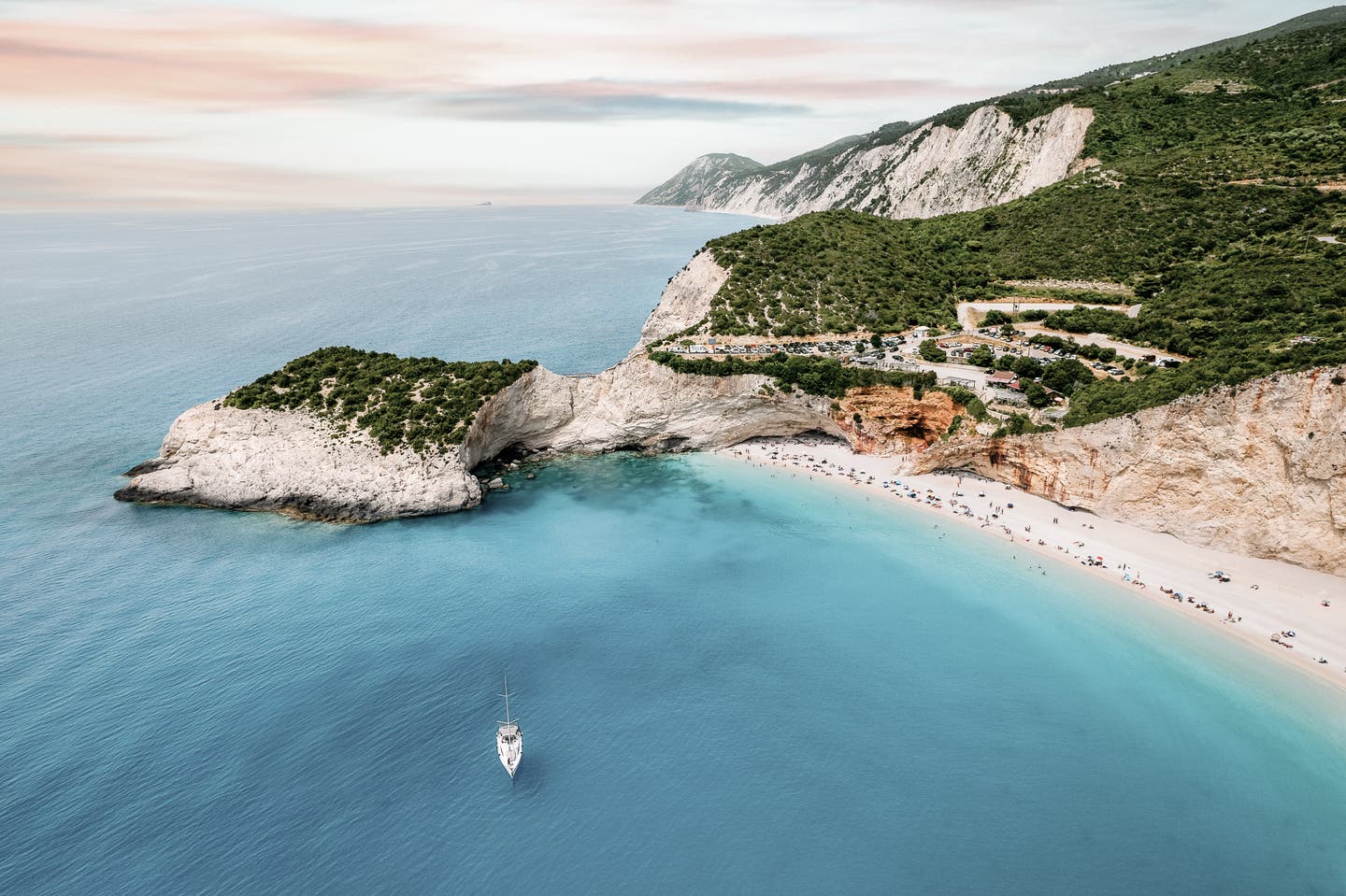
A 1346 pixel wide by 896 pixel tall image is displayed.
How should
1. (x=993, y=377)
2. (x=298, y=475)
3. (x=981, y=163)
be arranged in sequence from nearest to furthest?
(x=298, y=475), (x=993, y=377), (x=981, y=163)

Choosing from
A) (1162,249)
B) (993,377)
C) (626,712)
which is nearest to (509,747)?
(626,712)

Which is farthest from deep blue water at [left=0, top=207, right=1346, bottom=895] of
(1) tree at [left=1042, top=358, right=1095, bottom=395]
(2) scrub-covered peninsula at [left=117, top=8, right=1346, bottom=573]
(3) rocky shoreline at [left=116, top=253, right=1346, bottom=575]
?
(1) tree at [left=1042, top=358, right=1095, bottom=395]

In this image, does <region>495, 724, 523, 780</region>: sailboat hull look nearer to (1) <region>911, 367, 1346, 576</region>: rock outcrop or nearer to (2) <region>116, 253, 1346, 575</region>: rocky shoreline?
(2) <region>116, 253, 1346, 575</region>: rocky shoreline

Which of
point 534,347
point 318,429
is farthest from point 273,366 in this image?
point 318,429

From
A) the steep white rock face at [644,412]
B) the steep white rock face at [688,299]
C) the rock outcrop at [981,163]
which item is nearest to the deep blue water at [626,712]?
the steep white rock face at [644,412]

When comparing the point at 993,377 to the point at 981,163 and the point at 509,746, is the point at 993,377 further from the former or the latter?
the point at 981,163

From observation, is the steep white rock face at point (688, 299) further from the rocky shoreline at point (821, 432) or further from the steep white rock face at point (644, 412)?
the steep white rock face at point (644, 412)
